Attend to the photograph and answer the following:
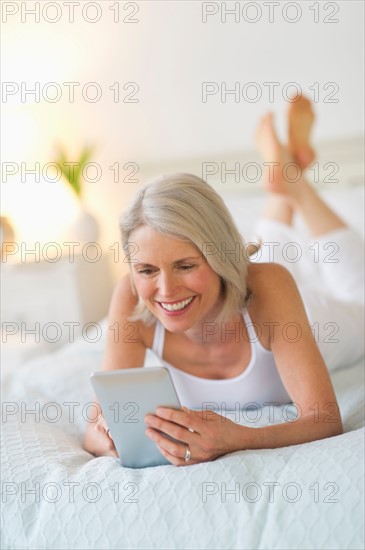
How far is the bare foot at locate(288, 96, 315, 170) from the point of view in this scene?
2379 mm

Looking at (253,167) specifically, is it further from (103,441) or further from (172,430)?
(172,430)

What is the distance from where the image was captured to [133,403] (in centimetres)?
104

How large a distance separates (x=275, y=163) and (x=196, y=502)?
147cm

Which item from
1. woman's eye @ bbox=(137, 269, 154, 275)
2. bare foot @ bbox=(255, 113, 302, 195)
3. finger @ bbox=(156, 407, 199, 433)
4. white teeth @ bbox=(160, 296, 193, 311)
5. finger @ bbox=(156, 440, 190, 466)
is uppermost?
bare foot @ bbox=(255, 113, 302, 195)

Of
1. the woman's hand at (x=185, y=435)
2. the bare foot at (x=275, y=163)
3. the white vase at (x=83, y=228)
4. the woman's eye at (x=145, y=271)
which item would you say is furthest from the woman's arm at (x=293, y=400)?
the white vase at (x=83, y=228)

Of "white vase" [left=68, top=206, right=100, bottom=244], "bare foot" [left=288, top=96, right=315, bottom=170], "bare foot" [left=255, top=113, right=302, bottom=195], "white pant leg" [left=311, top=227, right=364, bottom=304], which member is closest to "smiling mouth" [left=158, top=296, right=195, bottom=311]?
"white pant leg" [left=311, top=227, right=364, bottom=304]

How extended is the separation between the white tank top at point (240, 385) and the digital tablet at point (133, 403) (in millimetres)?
306

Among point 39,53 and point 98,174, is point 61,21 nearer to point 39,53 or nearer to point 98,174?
point 39,53

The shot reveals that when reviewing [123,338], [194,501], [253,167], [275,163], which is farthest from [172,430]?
[253,167]

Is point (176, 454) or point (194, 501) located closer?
point (194, 501)

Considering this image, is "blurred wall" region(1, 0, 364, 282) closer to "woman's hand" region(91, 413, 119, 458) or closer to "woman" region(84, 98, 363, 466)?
"woman" region(84, 98, 363, 466)

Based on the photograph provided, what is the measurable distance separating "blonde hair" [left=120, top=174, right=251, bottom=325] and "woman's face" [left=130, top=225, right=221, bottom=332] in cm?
2

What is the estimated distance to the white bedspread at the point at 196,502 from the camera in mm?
886

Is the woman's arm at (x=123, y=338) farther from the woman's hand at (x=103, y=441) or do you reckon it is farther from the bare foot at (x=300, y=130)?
the bare foot at (x=300, y=130)
